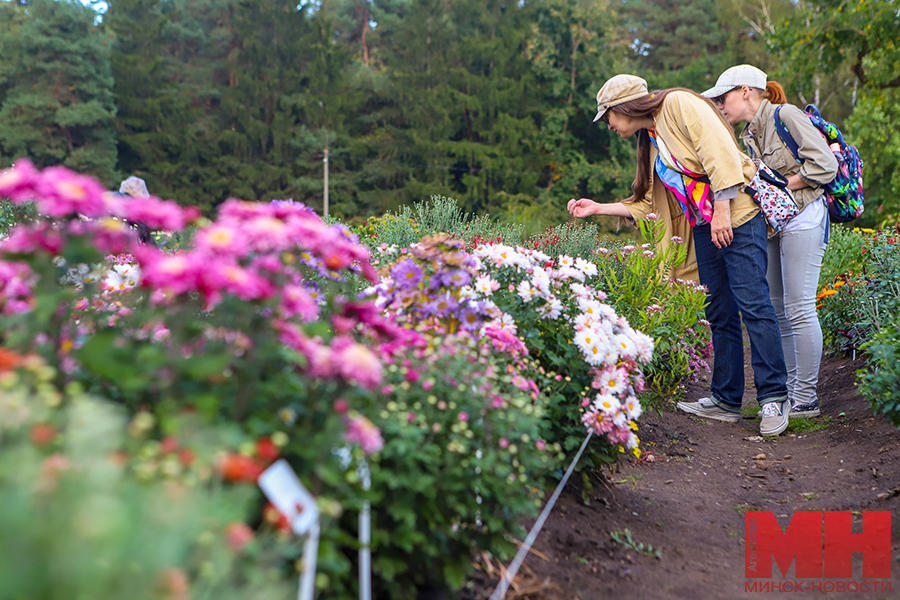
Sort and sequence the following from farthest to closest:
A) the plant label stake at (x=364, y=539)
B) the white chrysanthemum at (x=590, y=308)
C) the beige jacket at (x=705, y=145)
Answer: the beige jacket at (x=705, y=145) < the white chrysanthemum at (x=590, y=308) < the plant label stake at (x=364, y=539)

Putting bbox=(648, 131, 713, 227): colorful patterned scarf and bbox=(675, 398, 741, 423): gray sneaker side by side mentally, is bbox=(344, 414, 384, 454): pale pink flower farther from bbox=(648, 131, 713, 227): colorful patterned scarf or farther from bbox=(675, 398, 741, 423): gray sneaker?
bbox=(675, 398, 741, 423): gray sneaker

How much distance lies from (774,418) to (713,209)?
115 centimetres

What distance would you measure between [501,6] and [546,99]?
5323mm

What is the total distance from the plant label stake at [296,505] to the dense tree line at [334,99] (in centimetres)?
2201

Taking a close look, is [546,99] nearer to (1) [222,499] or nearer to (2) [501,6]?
(2) [501,6]

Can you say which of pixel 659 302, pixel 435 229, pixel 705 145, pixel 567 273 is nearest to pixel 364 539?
pixel 567 273

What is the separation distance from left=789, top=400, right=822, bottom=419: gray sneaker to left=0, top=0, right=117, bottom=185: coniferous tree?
1003 inches

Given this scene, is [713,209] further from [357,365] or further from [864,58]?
[864,58]

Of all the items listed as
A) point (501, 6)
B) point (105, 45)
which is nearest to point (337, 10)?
point (501, 6)

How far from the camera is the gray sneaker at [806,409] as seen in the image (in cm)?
385

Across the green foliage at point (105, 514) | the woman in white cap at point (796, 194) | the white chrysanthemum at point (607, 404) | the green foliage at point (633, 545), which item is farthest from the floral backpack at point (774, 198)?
the green foliage at point (105, 514)

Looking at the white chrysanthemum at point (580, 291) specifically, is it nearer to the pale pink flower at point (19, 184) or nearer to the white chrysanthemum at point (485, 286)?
the white chrysanthemum at point (485, 286)

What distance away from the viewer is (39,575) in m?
Answer: 0.70

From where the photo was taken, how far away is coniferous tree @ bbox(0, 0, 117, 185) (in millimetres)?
24297
